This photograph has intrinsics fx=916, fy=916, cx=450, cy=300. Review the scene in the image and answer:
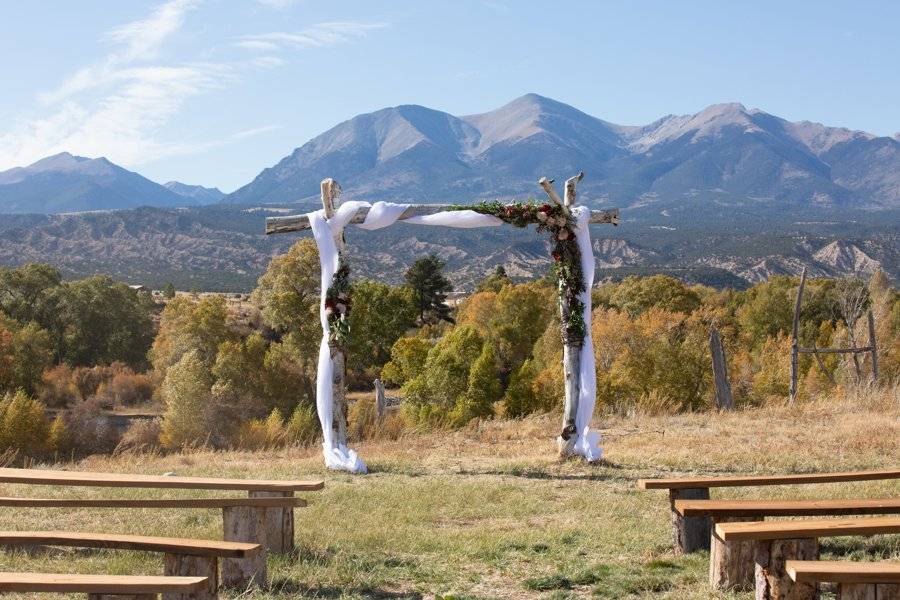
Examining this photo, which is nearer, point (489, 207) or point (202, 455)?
point (489, 207)

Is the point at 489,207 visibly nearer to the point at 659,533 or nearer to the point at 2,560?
the point at 659,533

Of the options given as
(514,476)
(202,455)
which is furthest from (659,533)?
(202,455)

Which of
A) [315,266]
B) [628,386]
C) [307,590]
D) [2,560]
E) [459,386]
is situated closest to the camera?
[307,590]

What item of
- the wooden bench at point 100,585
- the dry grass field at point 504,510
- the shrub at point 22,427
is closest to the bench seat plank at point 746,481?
the dry grass field at point 504,510

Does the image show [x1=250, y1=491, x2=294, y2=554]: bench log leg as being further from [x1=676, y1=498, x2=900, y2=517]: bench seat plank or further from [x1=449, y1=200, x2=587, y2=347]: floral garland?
[x1=449, y1=200, x2=587, y2=347]: floral garland

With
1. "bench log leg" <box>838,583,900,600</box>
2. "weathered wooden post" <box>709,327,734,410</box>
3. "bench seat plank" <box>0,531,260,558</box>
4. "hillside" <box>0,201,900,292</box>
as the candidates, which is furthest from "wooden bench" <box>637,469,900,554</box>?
"hillside" <box>0,201,900,292</box>

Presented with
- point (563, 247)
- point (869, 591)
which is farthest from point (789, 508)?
point (563, 247)

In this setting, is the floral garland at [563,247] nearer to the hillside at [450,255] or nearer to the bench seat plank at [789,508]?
the bench seat plank at [789,508]

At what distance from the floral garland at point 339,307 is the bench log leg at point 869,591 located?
340 inches

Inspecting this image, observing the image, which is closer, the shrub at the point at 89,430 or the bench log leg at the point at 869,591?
the bench log leg at the point at 869,591

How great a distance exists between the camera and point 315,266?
38375mm

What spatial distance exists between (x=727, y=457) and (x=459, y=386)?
119 feet

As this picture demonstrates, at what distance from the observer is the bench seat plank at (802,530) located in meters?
5.07

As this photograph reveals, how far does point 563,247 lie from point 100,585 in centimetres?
926
